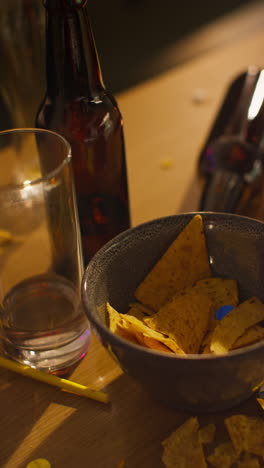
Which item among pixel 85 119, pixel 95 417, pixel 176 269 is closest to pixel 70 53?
pixel 85 119

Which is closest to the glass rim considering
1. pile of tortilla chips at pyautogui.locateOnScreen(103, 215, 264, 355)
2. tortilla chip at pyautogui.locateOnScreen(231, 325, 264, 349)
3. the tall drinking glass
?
the tall drinking glass

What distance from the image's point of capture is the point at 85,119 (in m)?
0.66

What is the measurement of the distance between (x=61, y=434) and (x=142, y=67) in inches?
97.7

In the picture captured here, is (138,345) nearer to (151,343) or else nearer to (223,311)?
(151,343)

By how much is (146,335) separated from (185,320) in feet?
0.21

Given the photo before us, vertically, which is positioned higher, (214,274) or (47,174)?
→ (47,174)

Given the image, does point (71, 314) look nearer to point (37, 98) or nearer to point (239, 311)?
point (239, 311)

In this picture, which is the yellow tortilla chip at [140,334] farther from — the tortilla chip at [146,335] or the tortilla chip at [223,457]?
the tortilla chip at [223,457]

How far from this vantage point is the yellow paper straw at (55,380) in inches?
23.8

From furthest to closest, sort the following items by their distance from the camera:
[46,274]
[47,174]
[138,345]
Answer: [46,274] → [47,174] → [138,345]

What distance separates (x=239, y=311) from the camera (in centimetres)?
56

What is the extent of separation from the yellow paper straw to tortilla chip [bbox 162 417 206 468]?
0.09m

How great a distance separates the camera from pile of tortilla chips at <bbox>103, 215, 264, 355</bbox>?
→ 0.54m

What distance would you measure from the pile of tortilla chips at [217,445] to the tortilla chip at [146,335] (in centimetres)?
8
